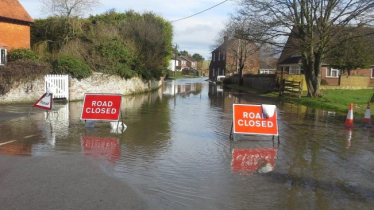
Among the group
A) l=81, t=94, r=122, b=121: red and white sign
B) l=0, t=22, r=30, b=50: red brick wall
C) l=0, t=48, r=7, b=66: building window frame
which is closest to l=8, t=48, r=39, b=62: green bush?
l=0, t=48, r=7, b=66: building window frame

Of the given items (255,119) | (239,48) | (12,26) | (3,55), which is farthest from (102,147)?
(239,48)

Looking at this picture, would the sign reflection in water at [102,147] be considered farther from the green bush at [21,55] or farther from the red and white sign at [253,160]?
the green bush at [21,55]

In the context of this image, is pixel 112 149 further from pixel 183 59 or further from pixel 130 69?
pixel 183 59

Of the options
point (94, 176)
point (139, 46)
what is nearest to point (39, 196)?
point (94, 176)

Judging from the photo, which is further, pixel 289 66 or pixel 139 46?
pixel 289 66

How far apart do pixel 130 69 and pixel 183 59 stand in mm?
109516

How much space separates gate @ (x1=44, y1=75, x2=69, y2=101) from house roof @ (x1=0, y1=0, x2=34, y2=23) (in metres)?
6.67

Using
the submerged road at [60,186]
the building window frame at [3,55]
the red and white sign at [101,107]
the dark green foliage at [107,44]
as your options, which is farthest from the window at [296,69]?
the submerged road at [60,186]

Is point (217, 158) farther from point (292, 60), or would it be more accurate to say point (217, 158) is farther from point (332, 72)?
point (292, 60)

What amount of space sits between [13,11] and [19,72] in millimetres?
8021

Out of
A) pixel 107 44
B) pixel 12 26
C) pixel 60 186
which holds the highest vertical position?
pixel 12 26

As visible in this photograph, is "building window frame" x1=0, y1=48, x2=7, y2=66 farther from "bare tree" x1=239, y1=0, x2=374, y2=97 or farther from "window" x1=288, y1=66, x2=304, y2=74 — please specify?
"window" x1=288, y1=66, x2=304, y2=74

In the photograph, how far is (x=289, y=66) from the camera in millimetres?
45500

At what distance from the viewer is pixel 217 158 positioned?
305 inches
